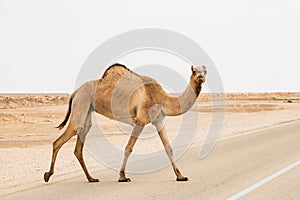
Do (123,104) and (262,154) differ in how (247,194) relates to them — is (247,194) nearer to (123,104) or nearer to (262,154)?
(123,104)

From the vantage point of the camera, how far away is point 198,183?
9.29 meters

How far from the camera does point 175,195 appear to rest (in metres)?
8.12

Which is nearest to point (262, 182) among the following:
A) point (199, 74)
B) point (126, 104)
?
point (199, 74)

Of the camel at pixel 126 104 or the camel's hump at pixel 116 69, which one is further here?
the camel's hump at pixel 116 69

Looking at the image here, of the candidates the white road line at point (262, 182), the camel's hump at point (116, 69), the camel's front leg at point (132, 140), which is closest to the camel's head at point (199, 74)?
the camel's front leg at point (132, 140)

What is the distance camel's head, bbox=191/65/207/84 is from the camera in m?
8.89

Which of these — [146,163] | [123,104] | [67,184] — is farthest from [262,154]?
[67,184]

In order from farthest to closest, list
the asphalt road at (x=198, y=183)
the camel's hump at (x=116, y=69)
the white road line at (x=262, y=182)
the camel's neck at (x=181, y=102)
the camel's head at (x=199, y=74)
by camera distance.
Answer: the camel's hump at (x=116, y=69), the camel's neck at (x=181, y=102), the camel's head at (x=199, y=74), the asphalt road at (x=198, y=183), the white road line at (x=262, y=182)

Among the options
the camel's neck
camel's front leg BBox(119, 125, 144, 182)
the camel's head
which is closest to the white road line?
the camel's neck

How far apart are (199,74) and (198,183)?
226 cm

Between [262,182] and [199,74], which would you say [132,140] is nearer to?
[199,74]

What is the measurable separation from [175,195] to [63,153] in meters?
8.63

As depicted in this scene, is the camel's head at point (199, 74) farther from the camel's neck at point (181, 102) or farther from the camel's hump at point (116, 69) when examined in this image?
the camel's hump at point (116, 69)

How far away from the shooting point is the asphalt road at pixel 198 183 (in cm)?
820
